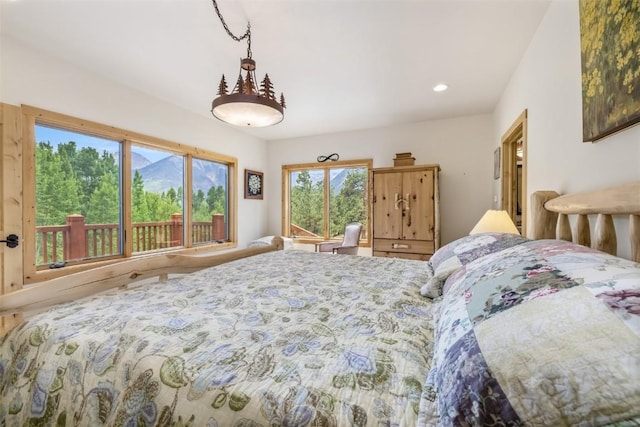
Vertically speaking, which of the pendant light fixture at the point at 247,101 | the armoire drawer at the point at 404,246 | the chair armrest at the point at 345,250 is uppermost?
the pendant light fixture at the point at 247,101

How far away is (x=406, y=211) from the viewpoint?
3734 millimetres

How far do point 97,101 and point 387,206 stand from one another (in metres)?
3.45

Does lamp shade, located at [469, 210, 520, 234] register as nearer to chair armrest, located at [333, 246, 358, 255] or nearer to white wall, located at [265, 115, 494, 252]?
white wall, located at [265, 115, 494, 252]

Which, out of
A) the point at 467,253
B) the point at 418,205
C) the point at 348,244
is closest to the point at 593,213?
the point at 467,253

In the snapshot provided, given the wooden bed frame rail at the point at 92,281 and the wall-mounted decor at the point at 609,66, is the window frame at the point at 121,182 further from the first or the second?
the wall-mounted decor at the point at 609,66

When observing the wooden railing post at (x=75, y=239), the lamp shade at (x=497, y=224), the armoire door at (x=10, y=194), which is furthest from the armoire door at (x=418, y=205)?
the armoire door at (x=10, y=194)

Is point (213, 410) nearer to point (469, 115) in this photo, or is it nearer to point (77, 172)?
point (77, 172)

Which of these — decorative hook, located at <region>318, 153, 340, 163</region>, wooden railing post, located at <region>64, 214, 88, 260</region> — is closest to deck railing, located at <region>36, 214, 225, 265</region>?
wooden railing post, located at <region>64, 214, 88, 260</region>

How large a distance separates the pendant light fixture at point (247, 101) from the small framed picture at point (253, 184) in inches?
105

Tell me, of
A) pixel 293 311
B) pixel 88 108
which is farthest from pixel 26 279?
pixel 293 311

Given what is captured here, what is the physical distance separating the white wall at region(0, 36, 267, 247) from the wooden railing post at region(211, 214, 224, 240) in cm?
29

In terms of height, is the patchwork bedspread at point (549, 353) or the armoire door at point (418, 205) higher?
the armoire door at point (418, 205)

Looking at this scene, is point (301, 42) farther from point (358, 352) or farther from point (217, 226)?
point (217, 226)

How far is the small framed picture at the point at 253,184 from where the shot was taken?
15.6 ft
